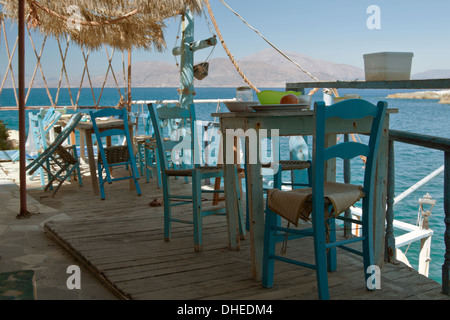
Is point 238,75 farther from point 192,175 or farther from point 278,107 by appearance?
point 278,107

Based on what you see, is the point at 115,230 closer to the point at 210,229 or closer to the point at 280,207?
the point at 210,229

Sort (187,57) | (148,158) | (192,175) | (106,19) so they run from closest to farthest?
(192,175) < (148,158) < (187,57) < (106,19)

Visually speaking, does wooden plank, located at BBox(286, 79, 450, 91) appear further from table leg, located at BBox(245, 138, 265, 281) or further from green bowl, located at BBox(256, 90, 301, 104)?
table leg, located at BBox(245, 138, 265, 281)

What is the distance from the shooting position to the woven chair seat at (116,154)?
4746mm

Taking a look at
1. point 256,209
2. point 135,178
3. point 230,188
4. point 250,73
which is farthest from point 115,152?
point 250,73

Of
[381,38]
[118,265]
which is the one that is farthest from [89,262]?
[381,38]

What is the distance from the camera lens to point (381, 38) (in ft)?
208

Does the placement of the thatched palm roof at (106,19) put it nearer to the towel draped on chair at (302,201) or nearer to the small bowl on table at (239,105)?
the small bowl on table at (239,105)

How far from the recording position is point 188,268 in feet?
8.15

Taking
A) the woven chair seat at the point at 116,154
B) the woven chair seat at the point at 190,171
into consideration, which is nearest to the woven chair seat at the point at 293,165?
the woven chair seat at the point at 190,171

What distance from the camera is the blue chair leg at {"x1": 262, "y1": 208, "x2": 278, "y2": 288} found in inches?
83.0

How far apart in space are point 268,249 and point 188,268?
0.54 metres

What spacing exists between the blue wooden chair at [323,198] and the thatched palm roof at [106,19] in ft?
12.3

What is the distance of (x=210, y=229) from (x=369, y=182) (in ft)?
4.63
